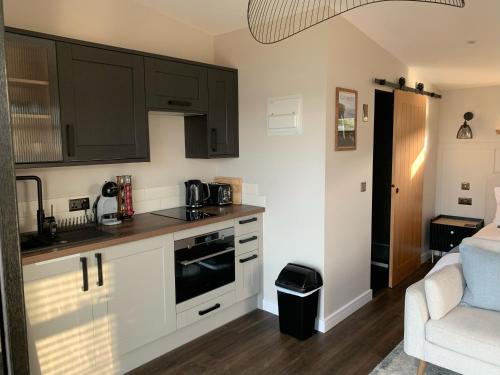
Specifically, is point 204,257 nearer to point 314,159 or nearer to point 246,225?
point 246,225

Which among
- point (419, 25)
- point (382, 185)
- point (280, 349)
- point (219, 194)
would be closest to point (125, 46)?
point (219, 194)

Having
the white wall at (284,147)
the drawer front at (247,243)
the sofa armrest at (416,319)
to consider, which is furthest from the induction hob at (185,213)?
the sofa armrest at (416,319)

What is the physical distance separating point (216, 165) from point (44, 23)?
183 cm

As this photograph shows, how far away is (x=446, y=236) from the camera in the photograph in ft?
15.2

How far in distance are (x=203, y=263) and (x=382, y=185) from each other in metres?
2.22

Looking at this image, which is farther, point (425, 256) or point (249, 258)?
point (425, 256)

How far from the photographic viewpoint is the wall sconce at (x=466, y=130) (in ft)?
15.3

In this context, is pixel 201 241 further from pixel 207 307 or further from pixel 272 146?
pixel 272 146

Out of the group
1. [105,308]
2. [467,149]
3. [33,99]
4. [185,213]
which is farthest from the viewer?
[467,149]

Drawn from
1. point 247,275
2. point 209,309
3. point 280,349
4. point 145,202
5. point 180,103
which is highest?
point 180,103

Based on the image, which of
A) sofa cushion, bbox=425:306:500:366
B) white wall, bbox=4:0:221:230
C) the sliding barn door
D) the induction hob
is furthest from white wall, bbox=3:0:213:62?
sofa cushion, bbox=425:306:500:366

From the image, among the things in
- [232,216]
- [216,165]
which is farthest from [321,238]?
[216,165]

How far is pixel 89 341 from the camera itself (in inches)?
91.9

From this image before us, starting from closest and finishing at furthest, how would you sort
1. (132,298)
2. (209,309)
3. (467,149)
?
(132,298) < (209,309) < (467,149)
